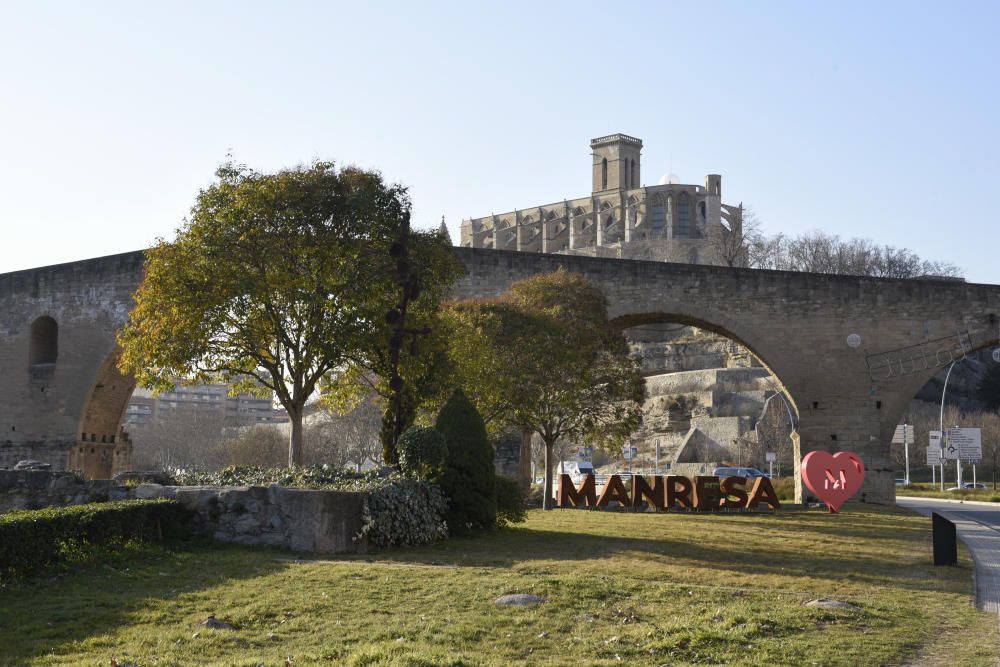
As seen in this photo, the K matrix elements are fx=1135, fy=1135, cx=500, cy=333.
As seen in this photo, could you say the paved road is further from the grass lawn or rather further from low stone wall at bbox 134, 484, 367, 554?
low stone wall at bbox 134, 484, 367, 554

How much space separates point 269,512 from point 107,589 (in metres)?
3.05

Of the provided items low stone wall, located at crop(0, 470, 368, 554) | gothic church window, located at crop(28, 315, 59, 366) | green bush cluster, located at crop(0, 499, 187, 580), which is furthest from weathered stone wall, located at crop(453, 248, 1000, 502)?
green bush cluster, located at crop(0, 499, 187, 580)

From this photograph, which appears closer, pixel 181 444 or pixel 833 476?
pixel 833 476

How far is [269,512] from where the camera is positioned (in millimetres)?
12883

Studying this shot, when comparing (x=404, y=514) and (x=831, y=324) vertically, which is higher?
(x=831, y=324)

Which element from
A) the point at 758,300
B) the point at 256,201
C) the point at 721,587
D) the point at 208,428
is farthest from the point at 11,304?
the point at 208,428

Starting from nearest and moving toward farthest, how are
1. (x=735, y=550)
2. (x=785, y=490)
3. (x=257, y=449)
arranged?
(x=735, y=550) < (x=785, y=490) < (x=257, y=449)

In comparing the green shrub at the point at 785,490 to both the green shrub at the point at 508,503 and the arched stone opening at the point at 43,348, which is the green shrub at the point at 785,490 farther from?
the arched stone opening at the point at 43,348

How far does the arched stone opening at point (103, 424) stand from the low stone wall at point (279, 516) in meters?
17.6

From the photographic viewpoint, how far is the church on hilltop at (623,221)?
92.2m

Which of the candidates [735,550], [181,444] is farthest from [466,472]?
[181,444]

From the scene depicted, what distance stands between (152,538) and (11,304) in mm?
21225

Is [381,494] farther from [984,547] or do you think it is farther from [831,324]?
[831,324]

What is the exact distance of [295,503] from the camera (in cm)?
1262
